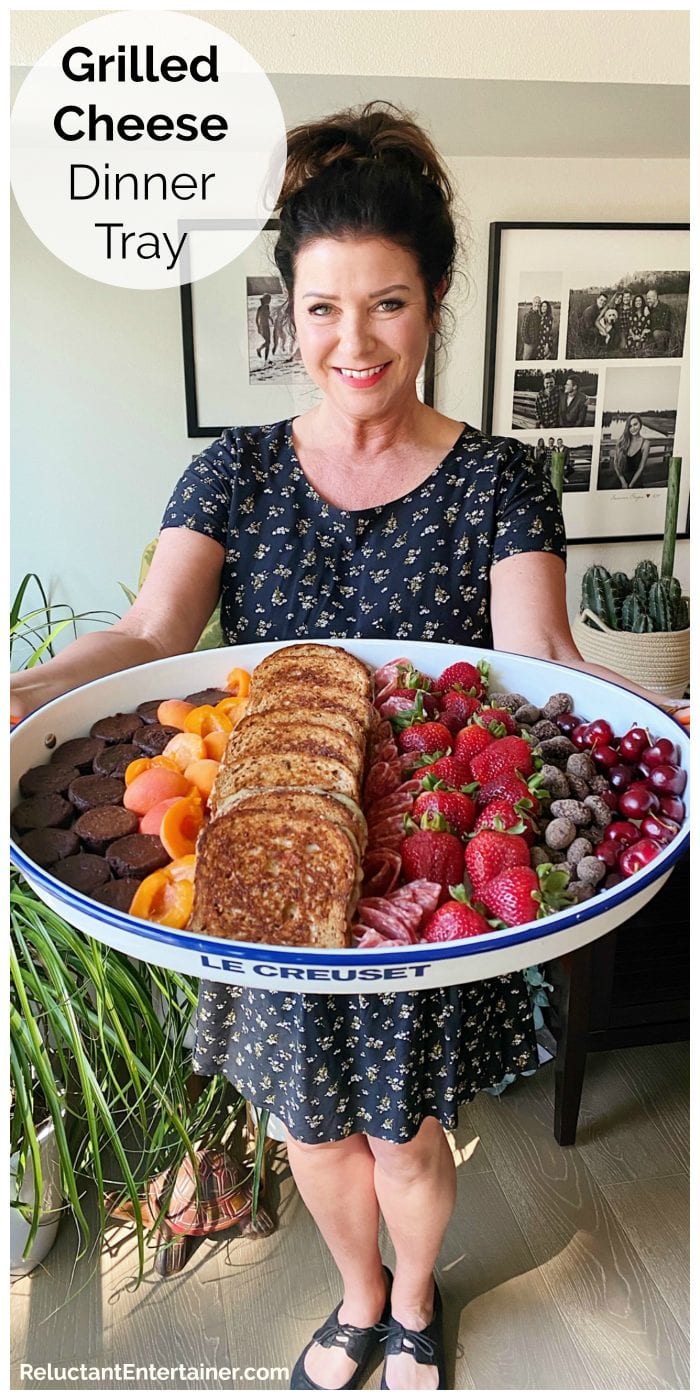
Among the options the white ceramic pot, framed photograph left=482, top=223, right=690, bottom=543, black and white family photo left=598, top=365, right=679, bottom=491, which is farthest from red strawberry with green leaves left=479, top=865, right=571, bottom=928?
black and white family photo left=598, top=365, right=679, bottom=491

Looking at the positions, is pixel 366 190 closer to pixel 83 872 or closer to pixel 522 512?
pixel 522 512

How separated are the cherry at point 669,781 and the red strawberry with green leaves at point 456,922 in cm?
31

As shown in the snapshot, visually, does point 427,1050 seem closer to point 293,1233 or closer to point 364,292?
point 293,1233

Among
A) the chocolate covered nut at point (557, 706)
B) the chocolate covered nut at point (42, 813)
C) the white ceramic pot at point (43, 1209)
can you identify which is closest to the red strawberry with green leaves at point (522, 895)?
the chocolate covered nut at point (557, 706)

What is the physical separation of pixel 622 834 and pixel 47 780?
2.18 ft

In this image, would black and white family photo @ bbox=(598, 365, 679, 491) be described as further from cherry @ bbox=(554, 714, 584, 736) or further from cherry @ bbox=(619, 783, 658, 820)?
cherry @ bbox=(619, 783, 658, 820)

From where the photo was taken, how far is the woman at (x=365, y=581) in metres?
1.34

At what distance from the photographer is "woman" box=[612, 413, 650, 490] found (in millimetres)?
3590

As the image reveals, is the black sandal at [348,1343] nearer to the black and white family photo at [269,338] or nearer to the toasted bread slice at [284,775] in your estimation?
the toasted bread slice at [284,775]

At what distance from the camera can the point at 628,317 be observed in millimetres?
3461

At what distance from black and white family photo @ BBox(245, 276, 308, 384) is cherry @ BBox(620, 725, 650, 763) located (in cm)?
247

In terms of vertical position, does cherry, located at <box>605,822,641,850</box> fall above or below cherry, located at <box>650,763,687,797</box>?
below

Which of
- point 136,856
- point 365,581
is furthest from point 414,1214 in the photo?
point 365,581

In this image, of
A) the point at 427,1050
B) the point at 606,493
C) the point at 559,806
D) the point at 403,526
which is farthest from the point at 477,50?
the point at 427,1050
